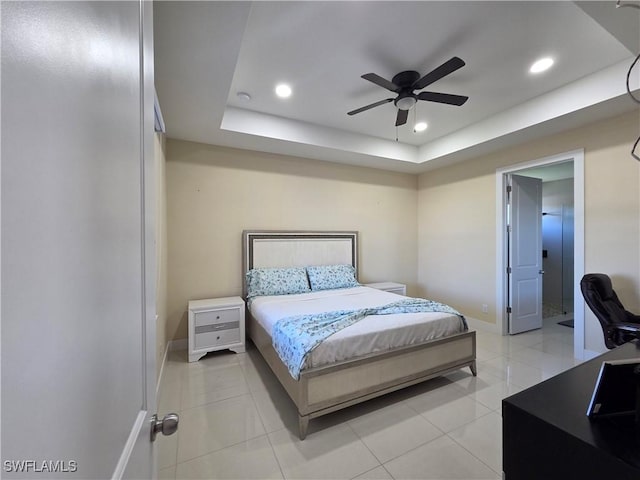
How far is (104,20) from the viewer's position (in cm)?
46

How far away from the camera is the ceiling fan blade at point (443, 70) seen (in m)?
1.88

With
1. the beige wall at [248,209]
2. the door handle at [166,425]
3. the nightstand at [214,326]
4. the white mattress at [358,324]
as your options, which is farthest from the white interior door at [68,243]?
the beige wall at [248,209]

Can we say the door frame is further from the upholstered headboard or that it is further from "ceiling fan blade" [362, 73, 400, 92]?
"ceiling fan blade" [362, 73, 400, 92]

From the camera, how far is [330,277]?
12.6 feet

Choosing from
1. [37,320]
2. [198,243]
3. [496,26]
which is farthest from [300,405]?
[496,26]

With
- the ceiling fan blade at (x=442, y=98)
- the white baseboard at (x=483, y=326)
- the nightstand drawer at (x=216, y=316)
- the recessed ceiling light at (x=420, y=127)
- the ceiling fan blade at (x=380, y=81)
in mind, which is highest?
the recessed ceiling light at (x=420, y=127)

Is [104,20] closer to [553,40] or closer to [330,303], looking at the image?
[330,303]

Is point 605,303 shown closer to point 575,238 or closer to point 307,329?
point 575,238

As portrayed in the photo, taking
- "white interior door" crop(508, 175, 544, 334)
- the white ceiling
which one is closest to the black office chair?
"white interior door" crop(508, 175, 544, 334)

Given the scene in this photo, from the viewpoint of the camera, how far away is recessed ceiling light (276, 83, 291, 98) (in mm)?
2697

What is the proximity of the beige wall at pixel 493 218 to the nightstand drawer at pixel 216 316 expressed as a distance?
11.3ft

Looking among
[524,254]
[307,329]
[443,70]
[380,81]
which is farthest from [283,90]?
[524,254]

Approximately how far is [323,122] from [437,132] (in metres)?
1.67

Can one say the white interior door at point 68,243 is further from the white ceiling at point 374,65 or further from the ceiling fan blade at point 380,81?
the ceiling fan blade at point 380,81
